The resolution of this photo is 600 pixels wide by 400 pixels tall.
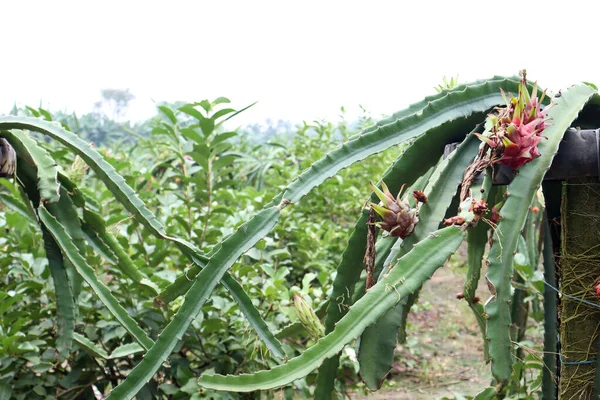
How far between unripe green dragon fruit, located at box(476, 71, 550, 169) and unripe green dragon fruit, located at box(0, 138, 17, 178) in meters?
0.82

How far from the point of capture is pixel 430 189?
0.80 meters

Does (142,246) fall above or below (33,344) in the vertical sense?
above

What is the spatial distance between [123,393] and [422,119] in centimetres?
60

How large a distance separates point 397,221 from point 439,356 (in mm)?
2202

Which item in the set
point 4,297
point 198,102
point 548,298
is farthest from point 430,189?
point 4,297

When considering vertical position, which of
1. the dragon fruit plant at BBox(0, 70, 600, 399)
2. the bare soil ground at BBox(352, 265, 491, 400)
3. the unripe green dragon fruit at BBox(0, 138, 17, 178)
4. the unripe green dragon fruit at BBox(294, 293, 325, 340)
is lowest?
the bare soil ground at BBox(352, 265, 491, 400)

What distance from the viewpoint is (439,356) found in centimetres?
275

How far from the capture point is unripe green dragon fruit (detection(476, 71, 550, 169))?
73 centimetres

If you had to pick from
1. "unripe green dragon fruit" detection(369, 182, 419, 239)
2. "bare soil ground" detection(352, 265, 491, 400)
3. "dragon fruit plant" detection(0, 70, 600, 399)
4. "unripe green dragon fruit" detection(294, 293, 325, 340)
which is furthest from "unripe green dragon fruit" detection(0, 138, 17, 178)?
"bare soil ground" detection(352, 265, 491, 400)

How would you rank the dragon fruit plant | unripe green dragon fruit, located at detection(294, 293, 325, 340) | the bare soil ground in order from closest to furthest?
→ the dragon fruit plant < unripe green dragon fruit, located at detection(294, 293, 325, 340) < the bare soil ground

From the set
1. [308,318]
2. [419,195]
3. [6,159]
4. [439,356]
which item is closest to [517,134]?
[419,195]

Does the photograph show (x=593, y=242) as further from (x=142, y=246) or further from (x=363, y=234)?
(x=142, y=246)

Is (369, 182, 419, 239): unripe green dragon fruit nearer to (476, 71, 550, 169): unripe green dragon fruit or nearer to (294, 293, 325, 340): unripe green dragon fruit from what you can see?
(476, 71, 550, 169): unripe green dragon fruit

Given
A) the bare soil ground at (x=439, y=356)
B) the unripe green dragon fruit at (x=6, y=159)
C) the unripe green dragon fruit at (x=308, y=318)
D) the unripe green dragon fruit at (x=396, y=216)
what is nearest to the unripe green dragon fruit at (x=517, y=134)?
the unripe green dragon fruit at (x=396, y=216)
